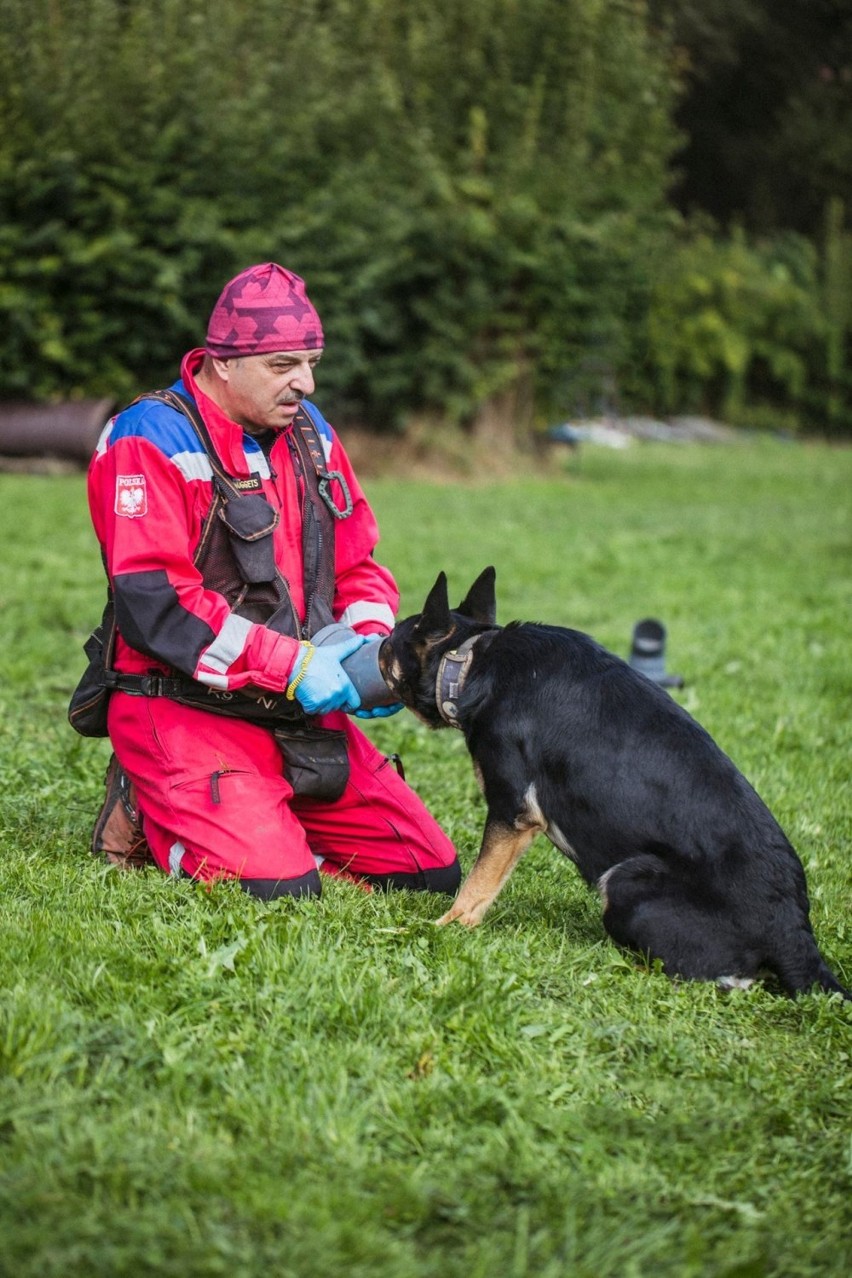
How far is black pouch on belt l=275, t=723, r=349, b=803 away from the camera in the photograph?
4.42 meters

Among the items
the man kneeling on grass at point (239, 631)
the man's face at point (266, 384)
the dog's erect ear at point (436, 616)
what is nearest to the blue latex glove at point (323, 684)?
the man kneeling on grass at point (239, 631)

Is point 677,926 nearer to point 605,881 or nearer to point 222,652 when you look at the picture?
point 605,881

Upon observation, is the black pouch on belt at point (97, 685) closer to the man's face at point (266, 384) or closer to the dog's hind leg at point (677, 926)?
the man's face at point (266, 384)

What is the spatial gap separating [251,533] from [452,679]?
78 centimetres

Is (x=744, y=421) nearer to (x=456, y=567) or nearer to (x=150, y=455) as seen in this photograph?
(x=456, y=567)

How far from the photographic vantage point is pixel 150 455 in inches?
160

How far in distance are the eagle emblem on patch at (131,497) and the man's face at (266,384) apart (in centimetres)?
43

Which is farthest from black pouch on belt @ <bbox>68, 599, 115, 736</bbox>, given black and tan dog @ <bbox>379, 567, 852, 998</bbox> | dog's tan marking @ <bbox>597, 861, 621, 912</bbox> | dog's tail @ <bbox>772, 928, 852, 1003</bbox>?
dog's tail @ <bbox>772, 928, 852, 1003</bbox>

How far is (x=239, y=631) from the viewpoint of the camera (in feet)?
13.4

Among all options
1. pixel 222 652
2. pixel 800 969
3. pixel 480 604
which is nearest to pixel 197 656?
pixel 222 652

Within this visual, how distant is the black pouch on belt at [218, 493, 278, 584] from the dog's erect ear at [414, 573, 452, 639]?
0.50 meters

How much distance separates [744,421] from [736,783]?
89.0 ft

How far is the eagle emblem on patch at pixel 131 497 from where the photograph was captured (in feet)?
13.2

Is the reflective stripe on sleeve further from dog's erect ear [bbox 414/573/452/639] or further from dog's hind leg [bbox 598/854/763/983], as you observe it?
dog's hind leg [bbox 598/854/763/983]
